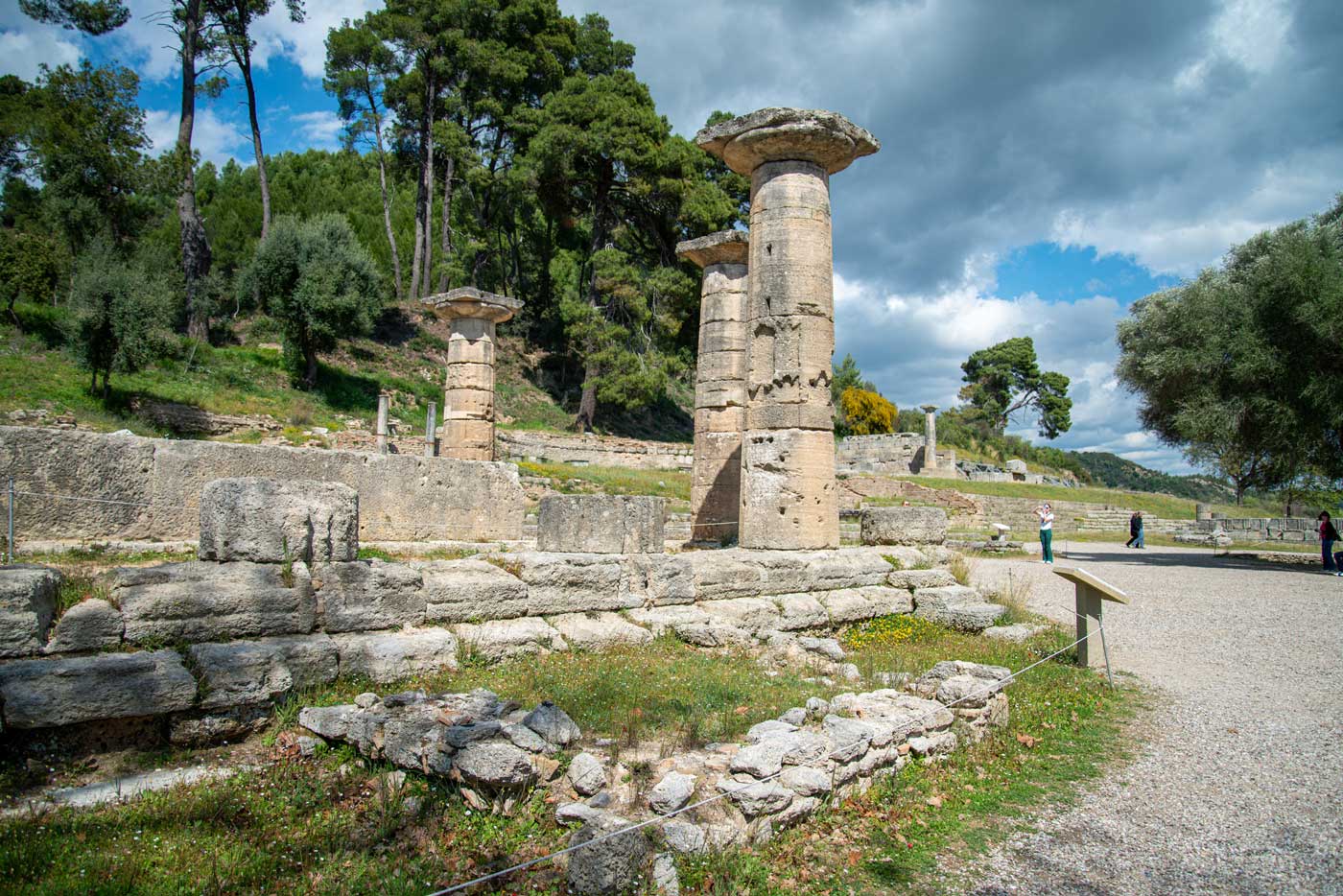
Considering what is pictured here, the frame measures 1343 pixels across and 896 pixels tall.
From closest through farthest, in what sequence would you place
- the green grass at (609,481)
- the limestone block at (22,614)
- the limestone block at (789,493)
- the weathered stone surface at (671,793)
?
the weathered stone surface at (671,793)
the limestone block at (22,614)
the limestone block at (789,493)
the green grass at (609,481)

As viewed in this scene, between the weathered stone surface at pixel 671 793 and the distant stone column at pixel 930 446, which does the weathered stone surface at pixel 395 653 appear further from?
the distant stone column at pixel 930 446

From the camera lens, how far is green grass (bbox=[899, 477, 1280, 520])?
108 feet

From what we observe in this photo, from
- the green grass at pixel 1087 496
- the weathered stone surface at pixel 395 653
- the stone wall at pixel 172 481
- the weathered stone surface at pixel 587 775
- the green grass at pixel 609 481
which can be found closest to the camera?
the weathered stone surface at pixel 587 775

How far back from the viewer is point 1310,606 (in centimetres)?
1114

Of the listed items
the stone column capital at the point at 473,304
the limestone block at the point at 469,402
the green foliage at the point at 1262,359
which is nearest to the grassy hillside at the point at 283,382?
the limestone block at the point at 469,402

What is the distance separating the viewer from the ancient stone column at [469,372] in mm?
15969

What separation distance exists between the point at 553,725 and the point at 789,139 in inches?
302

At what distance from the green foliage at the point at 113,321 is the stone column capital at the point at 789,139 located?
17.5m

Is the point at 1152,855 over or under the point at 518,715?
under

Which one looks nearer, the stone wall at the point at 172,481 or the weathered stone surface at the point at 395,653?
the weathered stone surface at the point at 395,653

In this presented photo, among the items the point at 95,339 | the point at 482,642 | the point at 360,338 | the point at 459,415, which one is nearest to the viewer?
the point at 482,642

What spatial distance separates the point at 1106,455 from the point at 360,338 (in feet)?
297

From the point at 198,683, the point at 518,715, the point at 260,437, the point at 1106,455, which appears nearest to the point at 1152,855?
the point at 518,715

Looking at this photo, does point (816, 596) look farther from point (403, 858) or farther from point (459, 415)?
point (459, 415)
